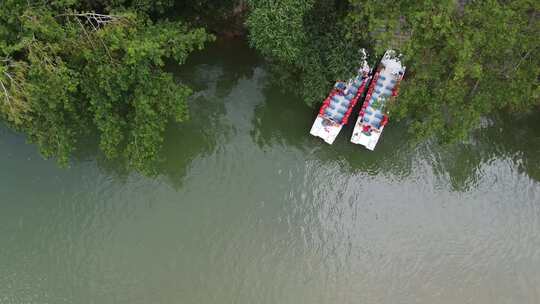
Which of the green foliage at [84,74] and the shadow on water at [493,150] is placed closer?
the green foliage at [84,74]

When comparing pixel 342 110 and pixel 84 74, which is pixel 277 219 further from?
pixel 84 74

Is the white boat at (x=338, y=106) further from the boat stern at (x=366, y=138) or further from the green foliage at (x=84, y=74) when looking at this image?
the green foliage at (x=84, y=74)

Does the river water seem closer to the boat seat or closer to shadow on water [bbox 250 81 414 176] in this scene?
shadow on water [bbox 250 81 414 176]

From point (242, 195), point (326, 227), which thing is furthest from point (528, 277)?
point (242, 195)

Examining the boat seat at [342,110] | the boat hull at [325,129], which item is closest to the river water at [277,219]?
the boat hull at [325,129]

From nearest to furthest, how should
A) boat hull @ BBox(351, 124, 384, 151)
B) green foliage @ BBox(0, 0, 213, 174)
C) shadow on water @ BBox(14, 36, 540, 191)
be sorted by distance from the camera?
green foliage @ BBox(0, 0, 213, 174) → boat hull @ BBox(351, 124, 384, 151) → shadow on water @ BBox(14, 36, 540, 191)

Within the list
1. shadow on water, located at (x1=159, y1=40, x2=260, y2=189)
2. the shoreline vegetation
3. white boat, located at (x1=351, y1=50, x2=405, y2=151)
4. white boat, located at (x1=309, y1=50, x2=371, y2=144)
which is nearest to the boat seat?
white boat, located at (x1=309, y1=50, x2=371, y2=144)
